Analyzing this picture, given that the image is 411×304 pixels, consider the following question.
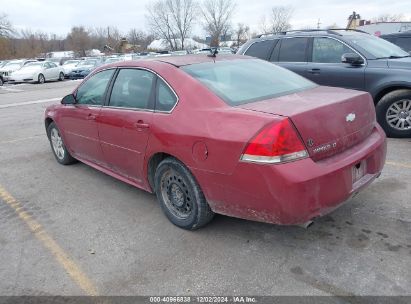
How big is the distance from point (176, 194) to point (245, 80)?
125 cm

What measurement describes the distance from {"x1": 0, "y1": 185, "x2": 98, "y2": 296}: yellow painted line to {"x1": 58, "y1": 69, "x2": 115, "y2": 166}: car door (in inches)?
39.2

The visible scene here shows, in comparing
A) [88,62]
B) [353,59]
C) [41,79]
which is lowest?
[41,79]

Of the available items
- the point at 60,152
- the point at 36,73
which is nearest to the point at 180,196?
the point at 60,152

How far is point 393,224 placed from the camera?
3479mm

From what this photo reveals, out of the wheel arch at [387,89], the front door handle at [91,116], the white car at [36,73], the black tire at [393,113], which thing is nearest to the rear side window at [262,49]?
the wheel arch at [387,89]

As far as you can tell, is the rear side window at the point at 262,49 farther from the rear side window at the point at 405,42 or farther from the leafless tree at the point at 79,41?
the leafless tree at the point at 79,41

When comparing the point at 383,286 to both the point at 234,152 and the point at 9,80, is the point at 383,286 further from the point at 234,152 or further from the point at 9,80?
the point at 9,80

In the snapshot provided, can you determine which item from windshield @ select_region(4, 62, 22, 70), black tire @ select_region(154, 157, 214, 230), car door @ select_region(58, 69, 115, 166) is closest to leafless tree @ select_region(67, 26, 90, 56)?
windshield @ select_region(4, 62, 22, 70)

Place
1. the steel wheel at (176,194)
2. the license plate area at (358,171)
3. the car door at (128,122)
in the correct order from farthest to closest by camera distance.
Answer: the car door at (128,122) → the steel wheel at (176,194) → the license plate area at (358,171)

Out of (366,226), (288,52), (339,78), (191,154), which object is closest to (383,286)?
(366,226)

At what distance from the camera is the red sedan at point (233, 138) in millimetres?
2762

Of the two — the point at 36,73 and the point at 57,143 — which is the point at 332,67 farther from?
the point at 36,73

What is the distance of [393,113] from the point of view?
625 cm

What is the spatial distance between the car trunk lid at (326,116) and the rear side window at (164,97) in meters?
0.71
